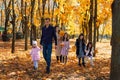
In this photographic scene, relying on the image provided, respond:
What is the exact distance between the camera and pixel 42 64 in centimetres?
1683

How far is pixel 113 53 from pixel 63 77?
16.9 ft

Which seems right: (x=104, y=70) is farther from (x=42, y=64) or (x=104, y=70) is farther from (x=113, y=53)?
(x=113, y=53)

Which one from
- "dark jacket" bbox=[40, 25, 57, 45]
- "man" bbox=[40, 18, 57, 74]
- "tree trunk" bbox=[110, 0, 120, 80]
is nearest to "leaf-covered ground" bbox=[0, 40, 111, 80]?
"man" bbox=[40, 18, 57, 74]

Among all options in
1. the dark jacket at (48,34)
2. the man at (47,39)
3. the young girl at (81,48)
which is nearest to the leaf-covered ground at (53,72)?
the young girl at (81,48)

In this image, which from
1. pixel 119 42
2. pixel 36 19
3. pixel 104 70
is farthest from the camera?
pixel 36 19

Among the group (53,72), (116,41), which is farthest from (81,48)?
(116,41)

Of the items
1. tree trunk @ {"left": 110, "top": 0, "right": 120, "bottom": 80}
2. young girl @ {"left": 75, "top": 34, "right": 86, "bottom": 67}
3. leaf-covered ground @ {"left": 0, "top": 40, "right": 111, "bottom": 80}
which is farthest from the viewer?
young girl @ {"left": 75, "top": 34, "right": 86, "bottom": 67}

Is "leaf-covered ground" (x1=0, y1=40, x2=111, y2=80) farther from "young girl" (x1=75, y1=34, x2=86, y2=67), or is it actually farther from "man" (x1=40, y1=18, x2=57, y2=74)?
"man" (x1=40, y1=18, x2=57, y2=74)

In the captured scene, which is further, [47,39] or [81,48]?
[81,48]

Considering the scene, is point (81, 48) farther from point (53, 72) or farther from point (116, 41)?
point (116, 41)

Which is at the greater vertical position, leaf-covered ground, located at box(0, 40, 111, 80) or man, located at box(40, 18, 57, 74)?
man, located at box(40, 18, 57, 74)

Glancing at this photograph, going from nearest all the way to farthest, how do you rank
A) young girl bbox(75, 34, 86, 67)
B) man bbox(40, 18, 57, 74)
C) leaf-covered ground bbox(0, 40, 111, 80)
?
leaf-covered ground bbox(0, 40, 111, 80) → man bbox(40, 18, 57, 74) → young girl bbox(75, 34, 86, 67)

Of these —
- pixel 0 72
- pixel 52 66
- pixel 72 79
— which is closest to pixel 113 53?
pixel 72 79

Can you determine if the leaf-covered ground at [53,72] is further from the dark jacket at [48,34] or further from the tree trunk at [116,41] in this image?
the tree trunk at [116,41]
